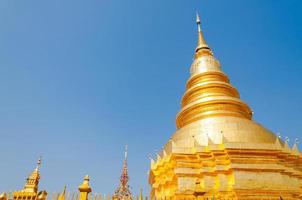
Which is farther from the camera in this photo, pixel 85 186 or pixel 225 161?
pixel 225 161

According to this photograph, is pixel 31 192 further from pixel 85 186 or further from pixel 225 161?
pixel 225 161

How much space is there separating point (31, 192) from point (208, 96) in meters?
15.0

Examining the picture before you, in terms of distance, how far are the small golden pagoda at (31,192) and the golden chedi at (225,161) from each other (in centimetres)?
651

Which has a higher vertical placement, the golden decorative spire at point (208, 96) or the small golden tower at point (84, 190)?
the golden decorative spire at point (208, 96)

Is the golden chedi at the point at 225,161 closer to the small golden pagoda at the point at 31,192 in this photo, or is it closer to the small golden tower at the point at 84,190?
the small golden tower at the point at 84,190

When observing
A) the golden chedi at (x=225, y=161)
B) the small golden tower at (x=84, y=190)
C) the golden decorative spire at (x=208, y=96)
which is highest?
the golden decorative spire at (x=208, y=96)

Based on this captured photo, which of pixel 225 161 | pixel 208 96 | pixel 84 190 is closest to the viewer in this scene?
pixel 84 190

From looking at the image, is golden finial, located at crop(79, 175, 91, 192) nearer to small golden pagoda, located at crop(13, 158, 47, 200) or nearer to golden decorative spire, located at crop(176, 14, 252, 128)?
small golden pagoda, located at crop(13, 158, 47, 200)

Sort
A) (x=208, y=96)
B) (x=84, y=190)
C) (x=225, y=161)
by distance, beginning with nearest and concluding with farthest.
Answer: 1. (x=84, y=190)
2. (x=225, y=161)
3. (x=208, y=96)

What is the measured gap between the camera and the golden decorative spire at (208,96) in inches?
818

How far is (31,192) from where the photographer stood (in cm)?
998

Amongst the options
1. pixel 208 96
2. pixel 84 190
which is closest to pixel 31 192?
pixel 84 190

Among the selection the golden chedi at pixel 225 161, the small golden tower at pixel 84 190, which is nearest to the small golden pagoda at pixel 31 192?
the small golden tower at pixel 84 190

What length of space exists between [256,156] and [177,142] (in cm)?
482
